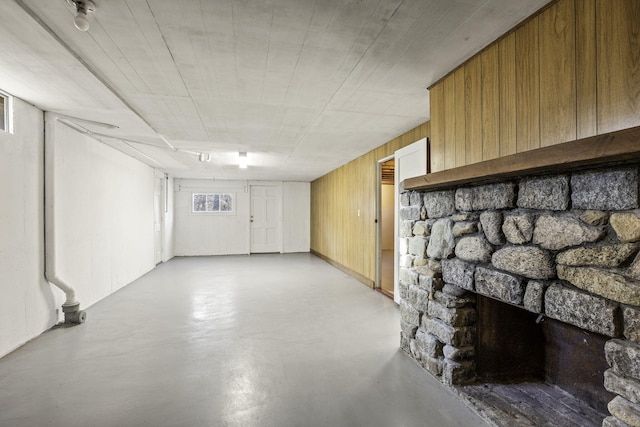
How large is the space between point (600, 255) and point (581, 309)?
0.24 m

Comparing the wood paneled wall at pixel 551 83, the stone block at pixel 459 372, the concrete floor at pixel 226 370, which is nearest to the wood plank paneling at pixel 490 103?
the wood paneled wall at pixel 551 83

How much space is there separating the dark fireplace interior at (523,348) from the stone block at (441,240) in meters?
0.40

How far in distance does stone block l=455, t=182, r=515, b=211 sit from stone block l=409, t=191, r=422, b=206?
0.42m

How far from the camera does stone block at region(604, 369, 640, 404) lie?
1.07 m

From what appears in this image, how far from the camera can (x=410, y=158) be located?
332 cm

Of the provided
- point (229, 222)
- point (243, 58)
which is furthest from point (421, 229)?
point (229, 222)

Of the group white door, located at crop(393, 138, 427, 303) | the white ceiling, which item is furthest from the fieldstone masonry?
the white ceiling

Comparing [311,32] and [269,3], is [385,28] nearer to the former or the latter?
[311,32]

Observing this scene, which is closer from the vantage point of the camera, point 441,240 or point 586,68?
point 586,68

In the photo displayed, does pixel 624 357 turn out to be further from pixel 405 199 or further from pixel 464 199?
pixel 405 199

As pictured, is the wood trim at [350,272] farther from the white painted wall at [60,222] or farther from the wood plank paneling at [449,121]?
the white painted wall at [60,222]

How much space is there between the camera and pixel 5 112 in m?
2.51

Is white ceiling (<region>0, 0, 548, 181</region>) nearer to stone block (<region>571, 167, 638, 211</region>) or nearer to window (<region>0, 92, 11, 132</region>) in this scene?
window (<region>0, 92, 11, 132</region>)

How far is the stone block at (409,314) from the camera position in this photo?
2403 millimetres
